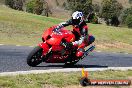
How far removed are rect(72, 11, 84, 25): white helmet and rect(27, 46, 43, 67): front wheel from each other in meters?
1.62

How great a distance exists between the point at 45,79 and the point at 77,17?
3528 mm

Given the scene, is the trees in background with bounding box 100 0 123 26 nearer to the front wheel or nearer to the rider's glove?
the rider's glove

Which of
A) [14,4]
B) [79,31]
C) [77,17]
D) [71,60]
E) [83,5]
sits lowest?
[14,4]

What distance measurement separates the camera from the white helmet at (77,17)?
40.2 feet

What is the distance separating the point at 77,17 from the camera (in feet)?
40.4

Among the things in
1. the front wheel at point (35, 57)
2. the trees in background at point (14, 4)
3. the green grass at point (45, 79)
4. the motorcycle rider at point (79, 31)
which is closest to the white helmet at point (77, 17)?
the motorcycle rider at point (79, 31)

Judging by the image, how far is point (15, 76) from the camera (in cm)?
Answer: 939

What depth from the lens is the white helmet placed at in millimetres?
12266

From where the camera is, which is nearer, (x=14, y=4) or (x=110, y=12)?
(x=110, y=12)

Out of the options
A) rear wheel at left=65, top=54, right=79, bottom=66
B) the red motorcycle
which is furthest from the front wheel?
rear wheel at left=65, top=54, right=79, bottom=66

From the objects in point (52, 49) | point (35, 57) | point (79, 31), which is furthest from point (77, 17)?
point (35, 57)

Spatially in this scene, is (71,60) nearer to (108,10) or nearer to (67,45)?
(67,45)

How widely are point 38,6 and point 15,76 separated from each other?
11950 cm

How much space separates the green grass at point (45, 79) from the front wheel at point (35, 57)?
4.87ft
